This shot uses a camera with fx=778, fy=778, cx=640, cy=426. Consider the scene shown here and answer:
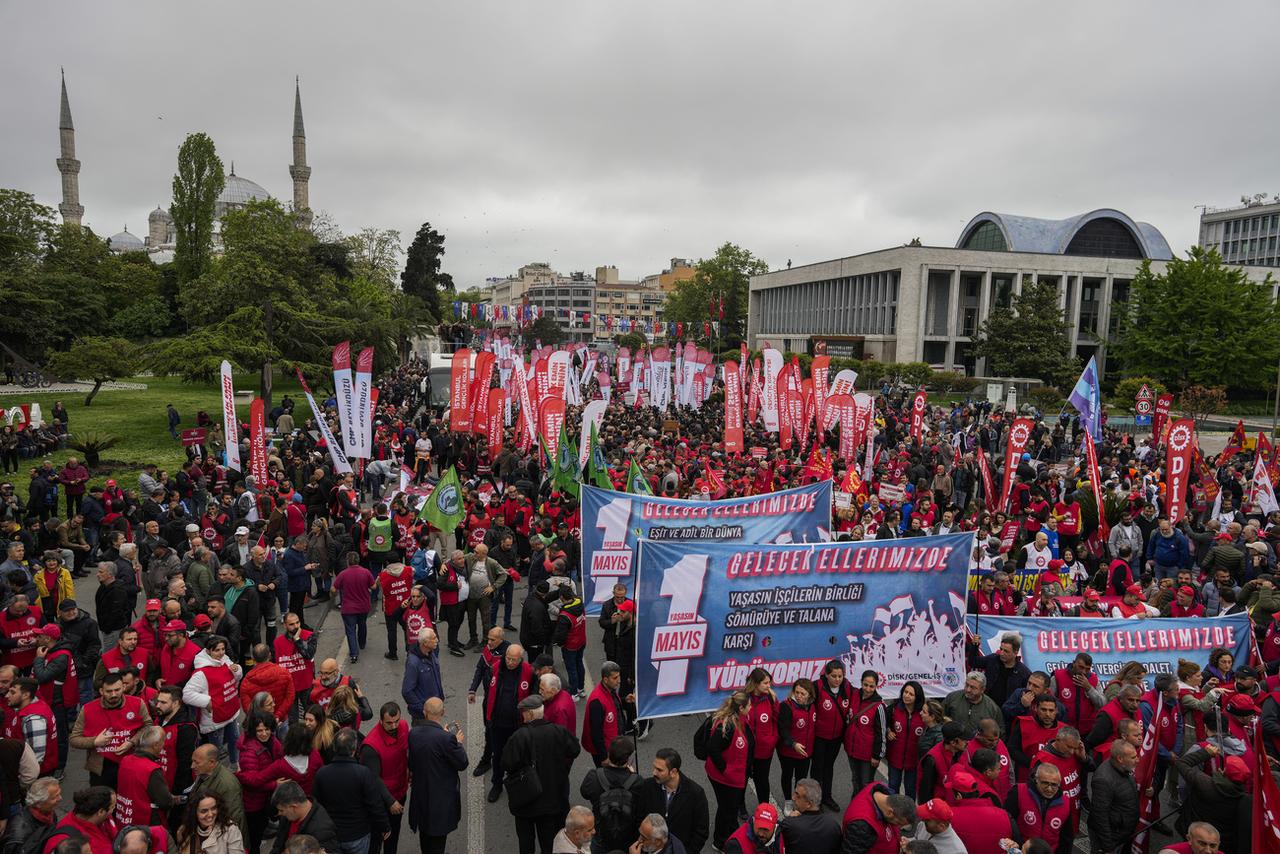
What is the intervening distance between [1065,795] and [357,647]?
309 inches

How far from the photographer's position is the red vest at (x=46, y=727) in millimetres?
5844

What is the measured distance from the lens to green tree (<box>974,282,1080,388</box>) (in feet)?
166

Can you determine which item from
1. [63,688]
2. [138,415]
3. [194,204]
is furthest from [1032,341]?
[194,204]

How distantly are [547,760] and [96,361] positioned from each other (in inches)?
1387

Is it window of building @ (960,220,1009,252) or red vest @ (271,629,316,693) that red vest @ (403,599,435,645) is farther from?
window of building @ (960,220,1009,252)

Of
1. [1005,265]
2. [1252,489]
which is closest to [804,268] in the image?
[1005,265]

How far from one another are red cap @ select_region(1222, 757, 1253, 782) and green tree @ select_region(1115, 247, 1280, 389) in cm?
4701

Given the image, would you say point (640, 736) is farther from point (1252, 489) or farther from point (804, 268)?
point (804, 268)

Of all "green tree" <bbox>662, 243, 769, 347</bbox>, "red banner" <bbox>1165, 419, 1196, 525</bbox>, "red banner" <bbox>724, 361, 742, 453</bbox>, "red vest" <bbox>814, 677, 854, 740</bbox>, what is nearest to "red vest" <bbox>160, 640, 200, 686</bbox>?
"red vest" <bbox>814, 677, 854, 740</bbox>

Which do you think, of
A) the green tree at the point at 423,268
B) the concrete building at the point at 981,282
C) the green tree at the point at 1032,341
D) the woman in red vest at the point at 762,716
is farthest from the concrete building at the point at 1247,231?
the woman in red vest at the point at 762,716

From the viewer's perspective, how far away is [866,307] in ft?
219

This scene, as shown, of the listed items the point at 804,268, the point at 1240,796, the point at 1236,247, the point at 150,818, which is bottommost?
the point at 150,818

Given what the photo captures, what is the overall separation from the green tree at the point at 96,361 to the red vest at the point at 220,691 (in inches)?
1185

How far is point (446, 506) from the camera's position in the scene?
38.2 feet
